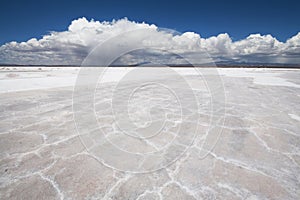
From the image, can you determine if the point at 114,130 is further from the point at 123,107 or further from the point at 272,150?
the point at 272,150

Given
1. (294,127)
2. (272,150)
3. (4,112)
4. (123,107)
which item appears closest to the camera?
(272,150)

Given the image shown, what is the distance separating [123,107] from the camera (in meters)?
5.13

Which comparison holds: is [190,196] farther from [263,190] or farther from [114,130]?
[114,130]

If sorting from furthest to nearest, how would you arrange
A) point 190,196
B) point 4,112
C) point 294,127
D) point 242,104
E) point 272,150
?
point 242,104 < point 4,112 < point 294,127 < point 272,150 < point 190,196

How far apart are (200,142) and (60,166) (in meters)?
2.32

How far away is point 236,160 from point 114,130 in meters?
2.36

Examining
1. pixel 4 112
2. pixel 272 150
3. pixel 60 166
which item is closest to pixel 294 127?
pixel 272 150

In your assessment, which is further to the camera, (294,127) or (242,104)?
(242,104)

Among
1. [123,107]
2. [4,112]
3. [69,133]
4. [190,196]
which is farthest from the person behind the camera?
[123,107]

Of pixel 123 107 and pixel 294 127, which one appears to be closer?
pixel 294 127

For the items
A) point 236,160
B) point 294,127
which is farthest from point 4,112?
point 294,127

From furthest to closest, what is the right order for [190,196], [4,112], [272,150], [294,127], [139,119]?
[4,112] → [139,119] → [294,127] → [272,150] → [190,196]

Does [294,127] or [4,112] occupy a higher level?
[4,112]

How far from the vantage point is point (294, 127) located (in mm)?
3588
